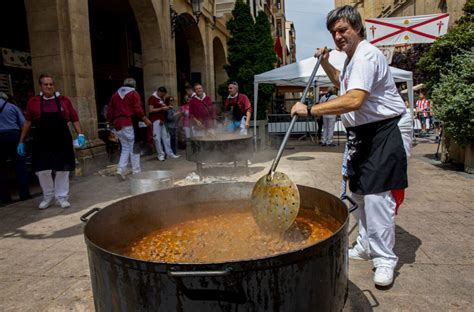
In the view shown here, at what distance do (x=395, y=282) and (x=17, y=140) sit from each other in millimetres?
5657

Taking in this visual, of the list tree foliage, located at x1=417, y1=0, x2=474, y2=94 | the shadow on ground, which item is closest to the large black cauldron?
the shadow on ground

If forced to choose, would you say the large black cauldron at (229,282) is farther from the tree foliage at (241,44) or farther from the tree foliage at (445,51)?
the tree foliage at (241,44)

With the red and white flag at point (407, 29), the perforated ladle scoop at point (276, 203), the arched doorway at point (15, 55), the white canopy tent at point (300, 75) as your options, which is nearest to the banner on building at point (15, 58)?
the arched doorway at point (15, 55)

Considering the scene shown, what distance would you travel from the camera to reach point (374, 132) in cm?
251

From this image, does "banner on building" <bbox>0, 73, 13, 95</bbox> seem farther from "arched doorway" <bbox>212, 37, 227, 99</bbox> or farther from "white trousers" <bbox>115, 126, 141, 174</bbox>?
"arched doorway" <bbox>212, 37, 227, 99</bbox>

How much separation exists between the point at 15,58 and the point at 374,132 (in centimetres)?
1066

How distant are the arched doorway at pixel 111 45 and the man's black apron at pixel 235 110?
669 centimetres

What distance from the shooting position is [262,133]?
10969mm

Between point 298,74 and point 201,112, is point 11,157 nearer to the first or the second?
point 201,112

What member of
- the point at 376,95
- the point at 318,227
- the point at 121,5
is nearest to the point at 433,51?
the point at 376,95

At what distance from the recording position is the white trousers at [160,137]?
9268mm

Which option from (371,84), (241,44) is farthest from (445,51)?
(241,44)

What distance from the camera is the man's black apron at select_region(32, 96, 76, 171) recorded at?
4.84m

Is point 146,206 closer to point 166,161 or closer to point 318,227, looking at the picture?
point 318,227
